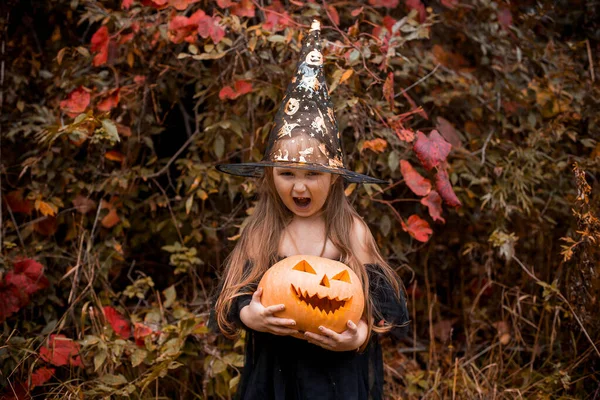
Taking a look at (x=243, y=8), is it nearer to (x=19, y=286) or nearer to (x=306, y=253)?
(x=306, y=253)

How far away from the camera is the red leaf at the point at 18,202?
133 inches

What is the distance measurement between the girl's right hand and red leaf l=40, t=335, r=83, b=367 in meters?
1.20

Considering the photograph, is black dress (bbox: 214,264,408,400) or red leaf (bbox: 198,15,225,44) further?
red leaf (bbox: 198,15,225,44)

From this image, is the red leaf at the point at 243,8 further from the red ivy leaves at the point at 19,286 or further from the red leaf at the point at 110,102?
the red ivy leaves at the point at 19,286

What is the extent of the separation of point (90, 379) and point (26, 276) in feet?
1.90

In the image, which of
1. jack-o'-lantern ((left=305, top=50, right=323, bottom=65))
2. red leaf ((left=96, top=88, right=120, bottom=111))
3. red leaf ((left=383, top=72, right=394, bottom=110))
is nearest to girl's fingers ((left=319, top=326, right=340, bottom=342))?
jack-o'-lantern ((left=305, top=50, right=323, bottom=65))

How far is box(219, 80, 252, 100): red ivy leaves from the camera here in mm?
3016

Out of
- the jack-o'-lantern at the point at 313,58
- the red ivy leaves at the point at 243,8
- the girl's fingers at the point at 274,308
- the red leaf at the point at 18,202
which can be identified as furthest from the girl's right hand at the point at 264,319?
the red leaf at the point at 18,202

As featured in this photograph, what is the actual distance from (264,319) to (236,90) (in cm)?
138

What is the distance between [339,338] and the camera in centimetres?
199

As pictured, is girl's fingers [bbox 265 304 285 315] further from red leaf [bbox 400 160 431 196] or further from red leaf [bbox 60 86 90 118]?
red leaf [bbox 60 86 90 118]

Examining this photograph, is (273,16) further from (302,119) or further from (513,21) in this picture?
(513,21)

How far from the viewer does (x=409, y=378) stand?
A: 3172 millimetres

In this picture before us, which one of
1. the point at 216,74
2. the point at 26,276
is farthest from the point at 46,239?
the point at 216,74
